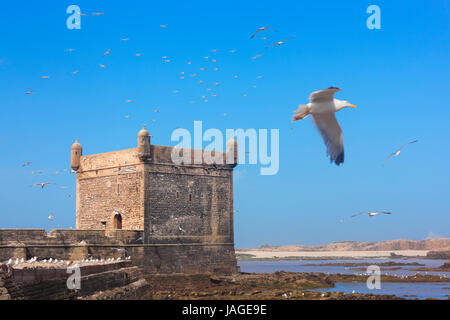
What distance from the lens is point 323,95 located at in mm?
14164

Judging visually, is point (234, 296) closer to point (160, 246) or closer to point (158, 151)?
point (160, 246)

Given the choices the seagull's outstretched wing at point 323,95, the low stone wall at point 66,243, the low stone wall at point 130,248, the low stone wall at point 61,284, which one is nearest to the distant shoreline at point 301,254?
the low stone wall at point 130,248

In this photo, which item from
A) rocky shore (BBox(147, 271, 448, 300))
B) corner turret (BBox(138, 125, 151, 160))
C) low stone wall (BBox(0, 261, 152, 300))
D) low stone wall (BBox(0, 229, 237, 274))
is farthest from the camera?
corner turret (BBox(138, 125, 151, 160))

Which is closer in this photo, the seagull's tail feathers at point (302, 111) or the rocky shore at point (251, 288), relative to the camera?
the seagull's tail feathers at point (302, 111)

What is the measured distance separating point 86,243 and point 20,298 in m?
15.8

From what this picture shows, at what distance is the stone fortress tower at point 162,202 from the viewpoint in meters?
36.6

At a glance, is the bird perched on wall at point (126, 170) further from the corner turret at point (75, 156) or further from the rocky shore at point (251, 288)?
the rocky shore at point (251, 288)

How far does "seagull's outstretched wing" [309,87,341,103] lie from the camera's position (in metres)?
13.9

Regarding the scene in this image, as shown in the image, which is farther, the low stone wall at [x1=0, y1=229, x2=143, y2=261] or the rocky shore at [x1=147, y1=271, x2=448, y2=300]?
the rocky shore at [x1=147, y1=271, x2=448, y2=300]

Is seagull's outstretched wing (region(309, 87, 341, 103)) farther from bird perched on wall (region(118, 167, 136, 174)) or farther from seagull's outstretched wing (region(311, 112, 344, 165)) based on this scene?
bird perched on wall (region(118, 167, 136, 174))

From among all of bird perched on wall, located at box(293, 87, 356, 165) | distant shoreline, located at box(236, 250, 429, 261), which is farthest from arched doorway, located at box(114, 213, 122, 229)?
distant shoreline, located at box(236, 250, 429, 261)

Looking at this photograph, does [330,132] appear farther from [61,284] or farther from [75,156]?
[75,156]

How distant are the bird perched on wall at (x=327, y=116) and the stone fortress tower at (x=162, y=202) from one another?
22.4 m
